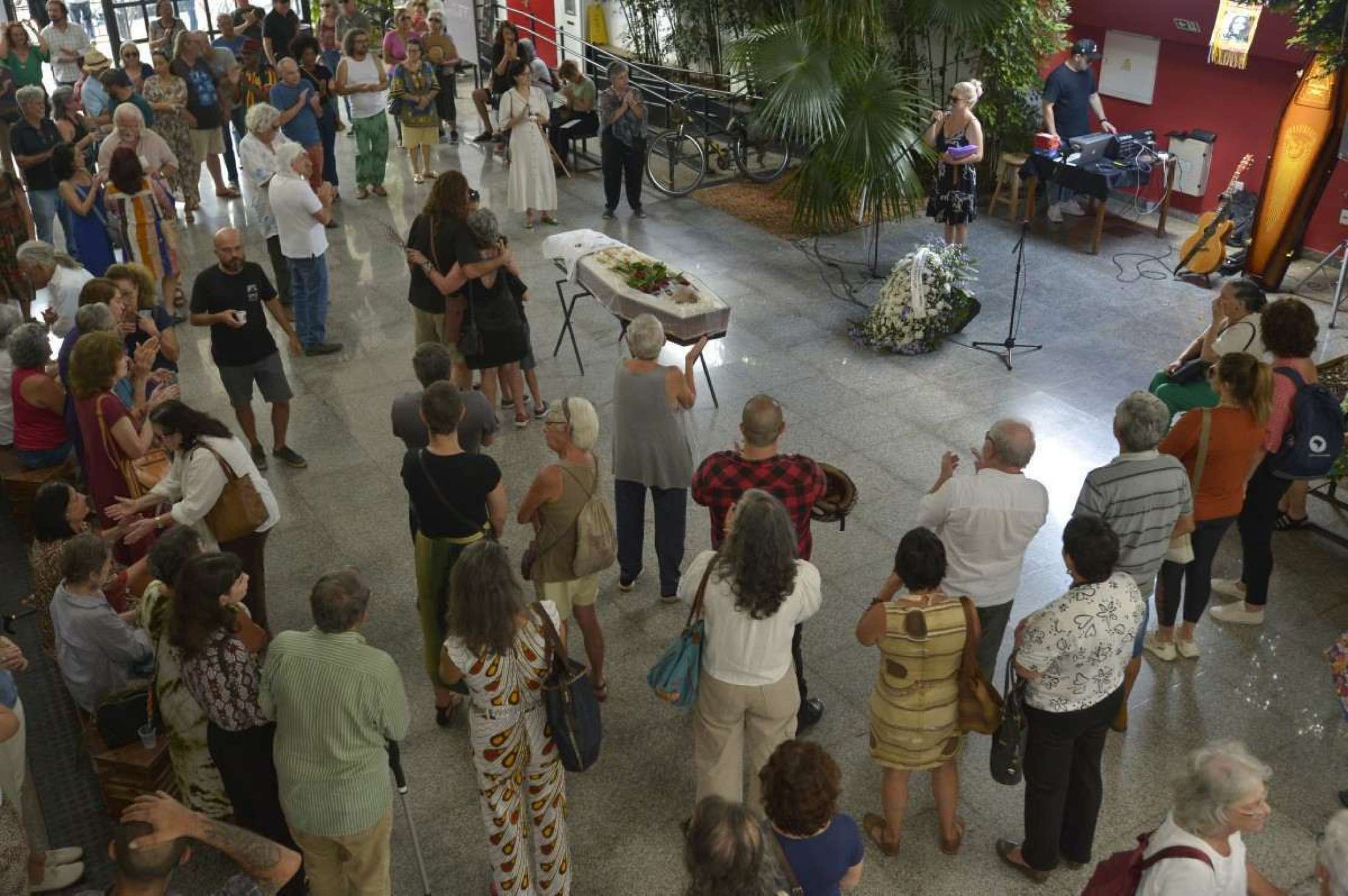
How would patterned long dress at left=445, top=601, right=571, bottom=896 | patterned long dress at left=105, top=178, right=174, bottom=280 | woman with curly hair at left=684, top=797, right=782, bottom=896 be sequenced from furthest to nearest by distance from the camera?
1. patterned long dress at left=105, top=178, right=174, bottom=280
2. patterned long dress at left=445, top=601, right=571, bottom=896
3. woman with curly hair at left=684, top=797, right=782, bottom=896

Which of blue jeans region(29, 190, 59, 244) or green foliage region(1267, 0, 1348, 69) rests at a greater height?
green foliage region(1267, 0, 1348, 69)

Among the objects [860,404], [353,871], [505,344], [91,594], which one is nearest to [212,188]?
[505,344]

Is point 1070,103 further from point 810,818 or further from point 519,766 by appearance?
point 810,818

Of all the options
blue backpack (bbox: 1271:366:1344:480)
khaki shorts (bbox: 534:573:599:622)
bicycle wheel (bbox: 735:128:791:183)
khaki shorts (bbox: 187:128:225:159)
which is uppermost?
blue backpack (bbox: 1271:366:1344:480)

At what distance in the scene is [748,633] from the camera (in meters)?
3.70

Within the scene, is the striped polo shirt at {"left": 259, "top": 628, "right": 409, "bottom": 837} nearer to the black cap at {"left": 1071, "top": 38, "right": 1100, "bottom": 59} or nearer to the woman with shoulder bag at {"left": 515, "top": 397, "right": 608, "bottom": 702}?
the woman with shoulder bag at {"left": 515, "top": 397, "right": 608, "bottom": 702}

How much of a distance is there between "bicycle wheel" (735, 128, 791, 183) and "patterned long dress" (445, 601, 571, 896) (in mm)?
9104

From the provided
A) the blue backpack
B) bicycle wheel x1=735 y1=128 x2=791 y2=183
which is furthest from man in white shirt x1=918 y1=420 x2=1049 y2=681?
bicycle wheel x1=735 y1=128 x2=791 y2=183

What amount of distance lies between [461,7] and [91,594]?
12925 millimetres

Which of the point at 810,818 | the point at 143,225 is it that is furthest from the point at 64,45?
the point at 810,818

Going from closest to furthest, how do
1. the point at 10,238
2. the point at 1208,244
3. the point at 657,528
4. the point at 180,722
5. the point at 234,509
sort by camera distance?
the point at 180,722 < the point at 234,509 < the point at 657,528 < the point at 10,238 < the point at 1208,244

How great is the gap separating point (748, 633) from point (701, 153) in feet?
29.7

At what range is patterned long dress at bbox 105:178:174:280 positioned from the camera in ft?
25.2

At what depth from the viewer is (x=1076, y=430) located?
729 cm
